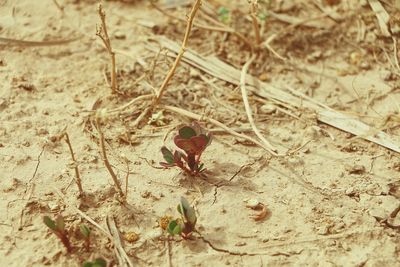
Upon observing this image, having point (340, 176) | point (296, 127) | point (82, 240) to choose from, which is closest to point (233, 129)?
point (296, 127)

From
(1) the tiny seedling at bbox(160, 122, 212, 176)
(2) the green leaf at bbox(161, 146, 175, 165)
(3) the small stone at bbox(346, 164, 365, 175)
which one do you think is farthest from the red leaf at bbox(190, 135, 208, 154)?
(3) the small stone at bbox(346, 164, 365, 175)

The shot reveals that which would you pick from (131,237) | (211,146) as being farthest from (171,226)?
(211,146)

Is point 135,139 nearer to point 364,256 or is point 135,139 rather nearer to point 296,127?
point 296,127

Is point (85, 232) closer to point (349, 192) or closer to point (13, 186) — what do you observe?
point (13, 186)

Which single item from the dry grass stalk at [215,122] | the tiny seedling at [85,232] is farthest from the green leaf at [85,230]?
the dry grass stalk at [215,122]

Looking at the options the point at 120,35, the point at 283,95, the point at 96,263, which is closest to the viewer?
the point at 96,263

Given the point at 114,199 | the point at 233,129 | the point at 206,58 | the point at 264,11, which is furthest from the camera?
the point at 264,11
